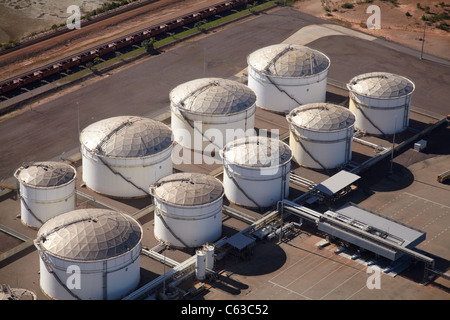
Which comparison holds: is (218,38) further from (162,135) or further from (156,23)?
(162,135)

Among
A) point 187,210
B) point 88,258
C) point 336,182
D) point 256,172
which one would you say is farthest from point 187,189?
point 336,182

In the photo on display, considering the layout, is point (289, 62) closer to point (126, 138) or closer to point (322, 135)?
point (322, 135)

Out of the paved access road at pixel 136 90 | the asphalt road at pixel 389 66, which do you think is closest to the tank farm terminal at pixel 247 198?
the paved access road at pixel 136 90

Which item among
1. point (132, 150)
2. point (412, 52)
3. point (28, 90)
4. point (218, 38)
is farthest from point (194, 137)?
point (412, 52)

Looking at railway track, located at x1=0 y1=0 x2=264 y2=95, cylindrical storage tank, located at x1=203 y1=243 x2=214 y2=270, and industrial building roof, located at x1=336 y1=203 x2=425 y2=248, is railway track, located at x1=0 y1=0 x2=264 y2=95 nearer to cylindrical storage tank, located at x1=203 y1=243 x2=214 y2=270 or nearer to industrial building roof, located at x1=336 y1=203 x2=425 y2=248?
cylindrical storage tank, located at x1=203 y1=243 x2=214 y2=270

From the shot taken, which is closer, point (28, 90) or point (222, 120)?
point (222, 120)
